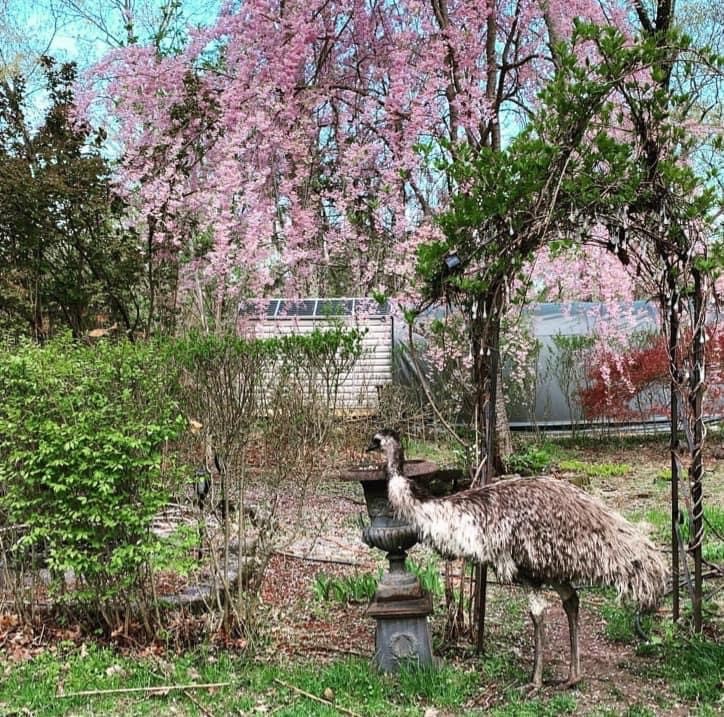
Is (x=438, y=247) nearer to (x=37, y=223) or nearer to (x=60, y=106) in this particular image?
(x=37, y=223)

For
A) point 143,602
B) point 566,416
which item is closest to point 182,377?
point 143,602

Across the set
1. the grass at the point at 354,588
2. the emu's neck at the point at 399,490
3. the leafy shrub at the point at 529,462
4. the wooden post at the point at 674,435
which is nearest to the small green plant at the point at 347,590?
the grass at the point at 354,588

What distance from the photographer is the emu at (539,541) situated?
328cm

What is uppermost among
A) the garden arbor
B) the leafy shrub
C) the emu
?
the garden arbor

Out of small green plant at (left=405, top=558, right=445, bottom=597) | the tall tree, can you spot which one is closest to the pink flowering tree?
the tall tree

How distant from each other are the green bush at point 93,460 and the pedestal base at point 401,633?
1.23 m

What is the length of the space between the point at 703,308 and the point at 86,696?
10.9ft

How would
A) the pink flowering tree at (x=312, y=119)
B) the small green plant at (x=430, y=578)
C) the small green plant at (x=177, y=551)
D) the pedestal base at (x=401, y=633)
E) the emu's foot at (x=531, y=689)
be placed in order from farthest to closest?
the pink flowering tree at (x=312, y=119) < the small green plant at (x=430, y=578) < the small green plant at (x=177, y=551) < the pedestal base at (x=401, y=633) < the emu's foot at (x=531, y=689)

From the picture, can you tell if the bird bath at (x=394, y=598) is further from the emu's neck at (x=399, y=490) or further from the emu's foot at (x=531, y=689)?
the emu's foot at (x=531, y=689)

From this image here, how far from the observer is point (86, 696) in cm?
350

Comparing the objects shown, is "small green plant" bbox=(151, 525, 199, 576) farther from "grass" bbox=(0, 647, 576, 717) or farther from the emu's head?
the emu's head

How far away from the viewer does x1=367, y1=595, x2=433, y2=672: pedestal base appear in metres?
3.64

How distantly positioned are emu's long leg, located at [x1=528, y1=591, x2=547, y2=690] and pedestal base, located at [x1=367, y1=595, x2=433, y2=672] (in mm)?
483

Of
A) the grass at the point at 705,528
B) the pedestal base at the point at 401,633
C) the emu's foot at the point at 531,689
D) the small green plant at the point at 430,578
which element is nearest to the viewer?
the emu's foot at the point at 531,689
